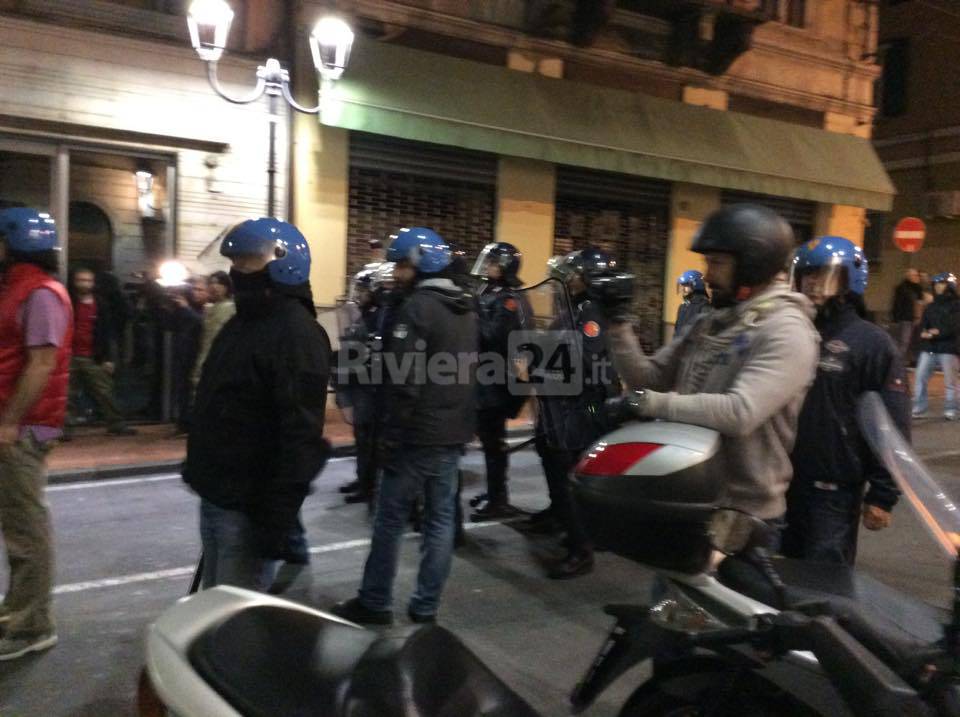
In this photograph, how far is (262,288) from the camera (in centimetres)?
310

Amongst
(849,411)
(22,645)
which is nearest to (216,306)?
(22,645)

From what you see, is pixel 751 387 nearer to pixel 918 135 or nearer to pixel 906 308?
pixel 906 308

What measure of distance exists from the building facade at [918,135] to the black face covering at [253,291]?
2025 centimetres

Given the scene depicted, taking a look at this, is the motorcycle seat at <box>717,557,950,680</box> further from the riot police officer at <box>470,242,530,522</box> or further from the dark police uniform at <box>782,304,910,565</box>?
the riot police officer at <box>470,242,530,522</box>

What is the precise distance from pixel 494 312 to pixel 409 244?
1861mm

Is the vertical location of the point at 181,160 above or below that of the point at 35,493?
above

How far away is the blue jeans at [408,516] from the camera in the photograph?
171 inches

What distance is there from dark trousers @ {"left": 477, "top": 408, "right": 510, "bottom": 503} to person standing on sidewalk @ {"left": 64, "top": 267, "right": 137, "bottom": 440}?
16.3 ft

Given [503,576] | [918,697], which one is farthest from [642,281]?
[918,697]

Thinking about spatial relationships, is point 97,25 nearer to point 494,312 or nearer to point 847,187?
point 494,312

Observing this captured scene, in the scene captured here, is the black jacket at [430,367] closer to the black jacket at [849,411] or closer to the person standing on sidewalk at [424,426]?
the person standing on sidewalk at [424,426]

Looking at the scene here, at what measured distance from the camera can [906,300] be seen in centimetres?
1589

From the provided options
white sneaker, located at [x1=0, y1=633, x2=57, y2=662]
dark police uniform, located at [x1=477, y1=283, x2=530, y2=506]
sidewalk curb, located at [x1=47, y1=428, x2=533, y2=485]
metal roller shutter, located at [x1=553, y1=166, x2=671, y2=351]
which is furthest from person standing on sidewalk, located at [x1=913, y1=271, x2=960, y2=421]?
white sneaker, located at [x1=0, y1=633, x2=57, y2=662]

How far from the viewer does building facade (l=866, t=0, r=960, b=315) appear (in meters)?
20.8
